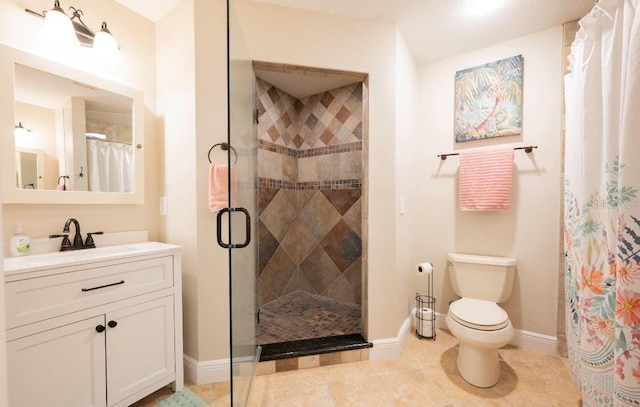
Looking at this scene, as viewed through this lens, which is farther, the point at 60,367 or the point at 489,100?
the point at 489,100

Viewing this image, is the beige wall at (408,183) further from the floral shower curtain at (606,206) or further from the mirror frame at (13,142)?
the mirror frame at (13,142)

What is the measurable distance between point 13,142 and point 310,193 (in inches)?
88.2

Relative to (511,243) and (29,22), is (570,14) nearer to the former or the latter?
(511,243)

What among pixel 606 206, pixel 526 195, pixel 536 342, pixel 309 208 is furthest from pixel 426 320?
pixel 309 208

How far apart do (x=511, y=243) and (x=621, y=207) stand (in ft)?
3.78

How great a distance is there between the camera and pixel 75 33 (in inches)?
60.4

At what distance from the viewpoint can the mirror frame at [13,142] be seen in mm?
1327

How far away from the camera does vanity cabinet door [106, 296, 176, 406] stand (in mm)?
1358

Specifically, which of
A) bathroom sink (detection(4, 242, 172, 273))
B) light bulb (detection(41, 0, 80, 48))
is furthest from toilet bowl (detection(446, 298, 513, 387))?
light bulb (detection(41, 0, 80, 48))

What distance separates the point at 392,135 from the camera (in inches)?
77.4

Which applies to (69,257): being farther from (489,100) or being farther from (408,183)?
(489,100)

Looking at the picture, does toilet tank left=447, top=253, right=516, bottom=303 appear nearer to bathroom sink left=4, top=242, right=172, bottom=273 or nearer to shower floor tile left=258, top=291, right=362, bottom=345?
shower floor tile left=258, top=291, right=362, bottom=345

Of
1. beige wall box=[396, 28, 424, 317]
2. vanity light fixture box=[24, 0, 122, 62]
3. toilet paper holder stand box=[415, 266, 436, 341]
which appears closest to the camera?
vanity light fixture box=[24, 0, 122, 62]

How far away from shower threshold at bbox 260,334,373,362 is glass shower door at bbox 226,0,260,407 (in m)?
0.12
